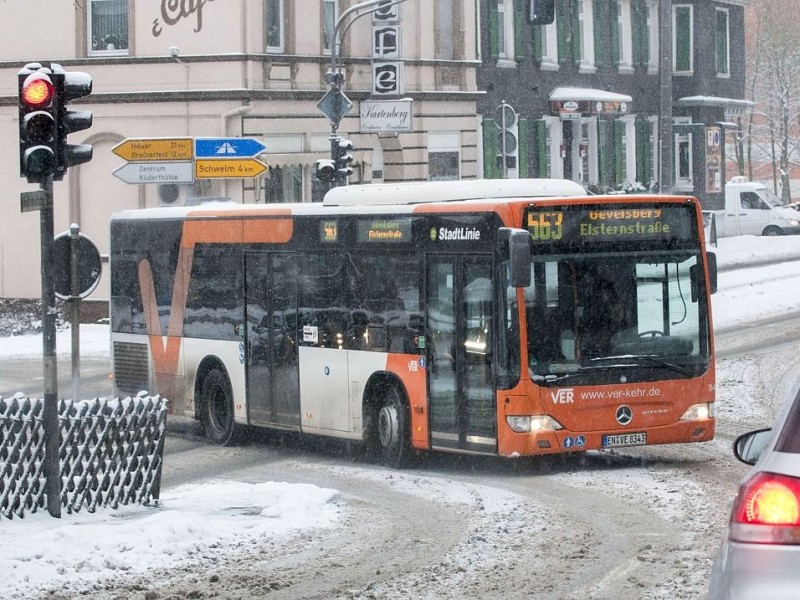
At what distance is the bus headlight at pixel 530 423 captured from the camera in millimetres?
14383

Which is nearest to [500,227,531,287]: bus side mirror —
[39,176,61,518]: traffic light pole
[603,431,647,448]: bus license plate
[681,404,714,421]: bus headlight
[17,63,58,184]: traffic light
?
[603,431,647,448]: bus license plate

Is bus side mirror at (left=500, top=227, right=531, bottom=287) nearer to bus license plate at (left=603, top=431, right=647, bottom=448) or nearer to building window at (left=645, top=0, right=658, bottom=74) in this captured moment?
bus license plate at (left=603, top=431, right=647, bottom=448)

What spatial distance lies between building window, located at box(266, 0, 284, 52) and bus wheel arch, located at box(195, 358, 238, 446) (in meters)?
18.9

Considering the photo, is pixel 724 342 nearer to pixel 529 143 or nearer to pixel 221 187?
pixel 221 187

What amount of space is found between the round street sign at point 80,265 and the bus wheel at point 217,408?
6.02 feet

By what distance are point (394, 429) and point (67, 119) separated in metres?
5.15

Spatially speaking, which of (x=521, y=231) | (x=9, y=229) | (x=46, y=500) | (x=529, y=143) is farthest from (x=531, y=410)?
(x=529, y=143)

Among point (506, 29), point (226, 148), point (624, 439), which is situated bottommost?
point (624, 439)

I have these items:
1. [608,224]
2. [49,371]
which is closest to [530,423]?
[608,224]

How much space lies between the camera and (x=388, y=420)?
1594 cm

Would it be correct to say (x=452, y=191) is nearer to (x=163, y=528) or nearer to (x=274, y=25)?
(x=163, y=528)

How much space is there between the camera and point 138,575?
1013cm

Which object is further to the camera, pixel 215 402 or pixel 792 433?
pixel 215 402

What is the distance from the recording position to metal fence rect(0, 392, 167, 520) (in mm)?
12164
